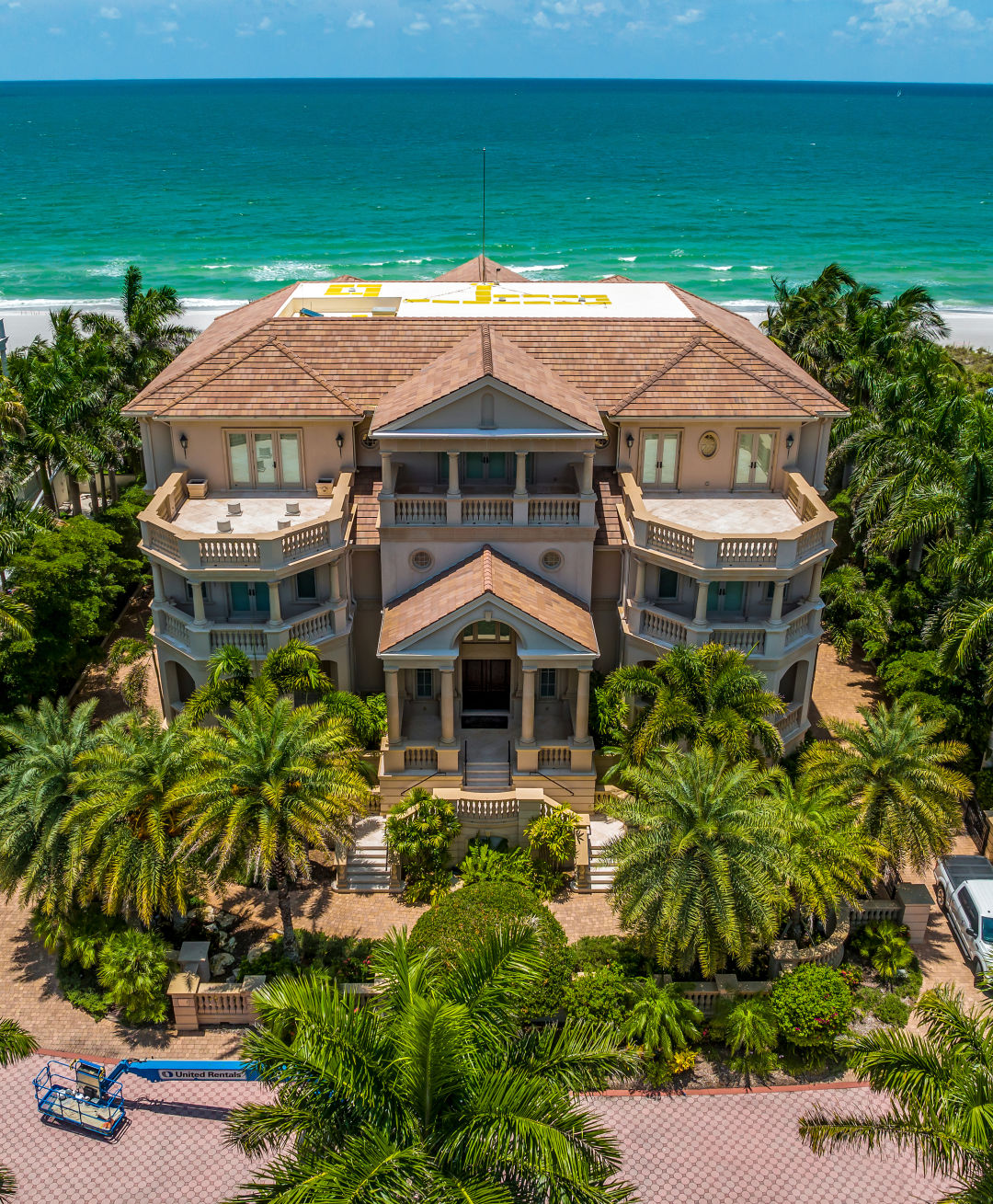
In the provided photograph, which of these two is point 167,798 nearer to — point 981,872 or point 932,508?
point 981,872

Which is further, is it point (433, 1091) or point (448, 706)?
point (448, 706)

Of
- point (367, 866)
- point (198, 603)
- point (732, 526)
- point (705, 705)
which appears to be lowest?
point (367, 866)

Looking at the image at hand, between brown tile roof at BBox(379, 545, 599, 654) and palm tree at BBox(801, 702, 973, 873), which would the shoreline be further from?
palm tree at BBox(801, 702, 973, 873)

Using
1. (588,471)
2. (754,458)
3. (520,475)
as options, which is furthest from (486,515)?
(754,458)

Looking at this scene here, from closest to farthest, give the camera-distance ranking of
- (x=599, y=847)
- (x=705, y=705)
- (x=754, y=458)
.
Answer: (x=705, y=705) → (x=599, y=847) → (x=754, y=458)

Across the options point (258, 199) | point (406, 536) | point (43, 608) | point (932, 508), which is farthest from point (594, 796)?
point (258, 199)

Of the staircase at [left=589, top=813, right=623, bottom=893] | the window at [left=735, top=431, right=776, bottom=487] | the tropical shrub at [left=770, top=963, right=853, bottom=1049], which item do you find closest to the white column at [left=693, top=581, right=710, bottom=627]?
the window at [left=735, top=431, right=776, bottom=487]

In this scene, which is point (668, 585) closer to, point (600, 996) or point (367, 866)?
point (367, 866)

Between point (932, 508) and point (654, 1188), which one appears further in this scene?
point (932, 508)
